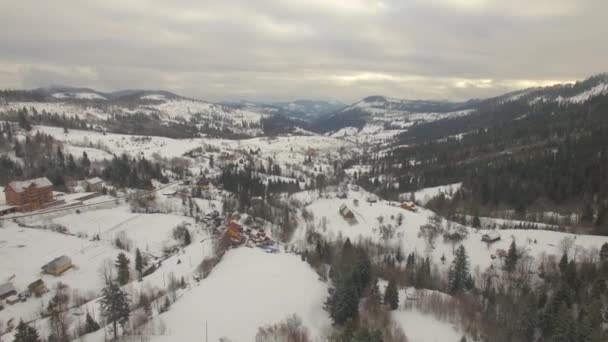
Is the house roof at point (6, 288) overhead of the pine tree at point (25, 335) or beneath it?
beneath

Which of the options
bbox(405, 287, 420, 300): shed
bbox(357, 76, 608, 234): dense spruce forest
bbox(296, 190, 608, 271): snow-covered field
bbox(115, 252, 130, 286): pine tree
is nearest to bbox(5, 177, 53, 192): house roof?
bbox(115, 252, 130, 286): pine tree

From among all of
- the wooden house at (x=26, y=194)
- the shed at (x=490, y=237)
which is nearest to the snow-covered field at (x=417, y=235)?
the shed at (x=490, y=237)

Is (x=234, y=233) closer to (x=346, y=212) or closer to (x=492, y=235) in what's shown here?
(x=346, y=212)

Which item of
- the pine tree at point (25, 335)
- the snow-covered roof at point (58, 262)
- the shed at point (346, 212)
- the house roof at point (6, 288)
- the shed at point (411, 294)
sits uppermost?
the pine tree at point (25, 335)

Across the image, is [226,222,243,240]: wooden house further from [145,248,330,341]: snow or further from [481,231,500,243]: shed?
[481,231,500,243]: shed

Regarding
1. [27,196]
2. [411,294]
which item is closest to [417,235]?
[411,294]

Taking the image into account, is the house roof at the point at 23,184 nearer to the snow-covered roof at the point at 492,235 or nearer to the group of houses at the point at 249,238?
the group of houses at the point at 249,238

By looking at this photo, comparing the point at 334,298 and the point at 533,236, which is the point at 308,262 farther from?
the point at 533,236

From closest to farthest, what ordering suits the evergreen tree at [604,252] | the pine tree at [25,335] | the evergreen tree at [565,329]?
the pine tree at [25,335]
the evergreen tree at [565,329]
the evergreen tree at [604,252]
